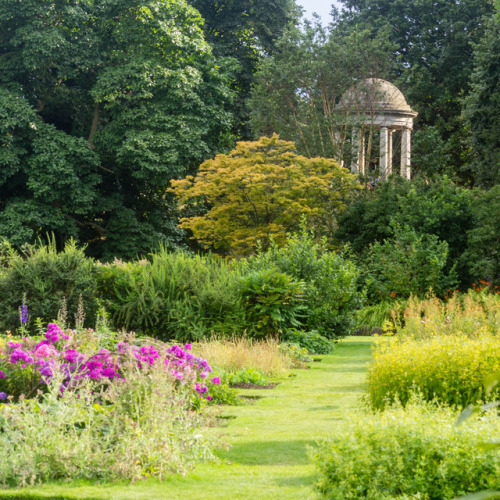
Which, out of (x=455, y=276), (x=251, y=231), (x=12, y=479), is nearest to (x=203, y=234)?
(x=251, y=231)

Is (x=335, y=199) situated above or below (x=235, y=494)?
above

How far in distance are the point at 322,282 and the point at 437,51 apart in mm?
20853

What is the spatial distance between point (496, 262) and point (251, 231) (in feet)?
21.3

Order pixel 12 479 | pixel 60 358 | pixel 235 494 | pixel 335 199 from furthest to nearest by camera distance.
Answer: pixel 335 199, pixel 60 358, pixel 12 479, pixel 235 494

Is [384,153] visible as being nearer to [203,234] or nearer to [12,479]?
[203,234]

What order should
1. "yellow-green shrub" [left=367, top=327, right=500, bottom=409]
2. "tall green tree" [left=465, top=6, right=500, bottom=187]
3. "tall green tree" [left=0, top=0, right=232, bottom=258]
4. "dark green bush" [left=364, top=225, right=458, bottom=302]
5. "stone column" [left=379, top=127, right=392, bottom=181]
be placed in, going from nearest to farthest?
1. "yellow-green shrub" [left=367, top=327, right=500, bottom=409]
2. "dark green bush" [left=364, top=225, right=458, bottom=302]
3. "tall green tree" [left=465, top=6, right=500, bottom=187]
4. "tall green tree" [left=0, top=0, right=232, bottom=258]
5. "stone column" [left=379, top=127, right=392, bottom=181]

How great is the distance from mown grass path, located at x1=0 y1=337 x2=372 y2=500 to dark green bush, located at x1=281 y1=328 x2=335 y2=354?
277cm

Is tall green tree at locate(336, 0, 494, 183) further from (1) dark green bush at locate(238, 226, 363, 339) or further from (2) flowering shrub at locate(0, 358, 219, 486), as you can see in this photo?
(2) flowering shrub at locate(0, 358, 219, 486)

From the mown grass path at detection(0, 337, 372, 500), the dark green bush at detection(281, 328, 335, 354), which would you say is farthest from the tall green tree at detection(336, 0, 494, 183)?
the mown grass path at detection(0, 337, 372, 500)

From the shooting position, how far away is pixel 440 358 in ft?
20.2

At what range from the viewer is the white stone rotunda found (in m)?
23.8

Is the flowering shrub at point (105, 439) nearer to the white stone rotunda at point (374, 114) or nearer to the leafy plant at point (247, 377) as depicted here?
the leafy plant at point (247, 377)

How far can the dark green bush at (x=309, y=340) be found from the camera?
39.3ft

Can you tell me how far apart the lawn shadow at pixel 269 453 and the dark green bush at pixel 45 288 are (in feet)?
23.5
